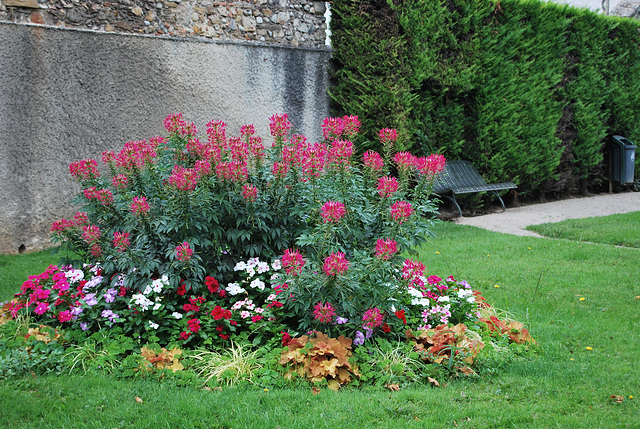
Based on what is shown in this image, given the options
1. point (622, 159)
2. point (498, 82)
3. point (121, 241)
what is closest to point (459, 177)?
point (498, 82)

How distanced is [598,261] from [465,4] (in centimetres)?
481

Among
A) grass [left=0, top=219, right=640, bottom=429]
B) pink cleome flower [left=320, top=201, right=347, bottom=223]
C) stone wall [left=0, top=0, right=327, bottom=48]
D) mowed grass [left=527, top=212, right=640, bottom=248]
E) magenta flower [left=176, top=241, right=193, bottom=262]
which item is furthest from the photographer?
mowed grass [left=527, top=212, right=640, bottom=248]

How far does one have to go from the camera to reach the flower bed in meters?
3.40

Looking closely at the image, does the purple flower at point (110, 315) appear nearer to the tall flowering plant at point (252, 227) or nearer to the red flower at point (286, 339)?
Answer: the tall flowering plant at point (252, 227)

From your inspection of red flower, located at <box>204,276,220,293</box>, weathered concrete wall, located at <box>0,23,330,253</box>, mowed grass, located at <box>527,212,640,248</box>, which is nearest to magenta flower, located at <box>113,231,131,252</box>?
red flower, located at <box>204,276,220,293</box>

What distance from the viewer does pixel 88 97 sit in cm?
677

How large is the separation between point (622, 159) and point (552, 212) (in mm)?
3358

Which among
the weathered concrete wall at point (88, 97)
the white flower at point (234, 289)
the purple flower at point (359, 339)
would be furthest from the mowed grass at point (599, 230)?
the white flower at point (234, 289)

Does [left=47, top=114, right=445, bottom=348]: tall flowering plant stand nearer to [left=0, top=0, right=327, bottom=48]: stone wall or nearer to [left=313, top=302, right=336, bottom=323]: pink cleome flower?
[left=313, top=302, right=336, bottom=323]: pink cleome flower

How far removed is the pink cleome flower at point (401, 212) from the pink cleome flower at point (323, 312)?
0.69 m

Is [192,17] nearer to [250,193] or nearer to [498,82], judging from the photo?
[250,193]

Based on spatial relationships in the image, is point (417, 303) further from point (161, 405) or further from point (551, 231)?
point (551, 231)

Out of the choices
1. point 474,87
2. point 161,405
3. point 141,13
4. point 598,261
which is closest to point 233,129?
point 141,13

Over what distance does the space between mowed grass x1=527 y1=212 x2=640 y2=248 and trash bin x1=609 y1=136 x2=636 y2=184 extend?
345 centimetres
